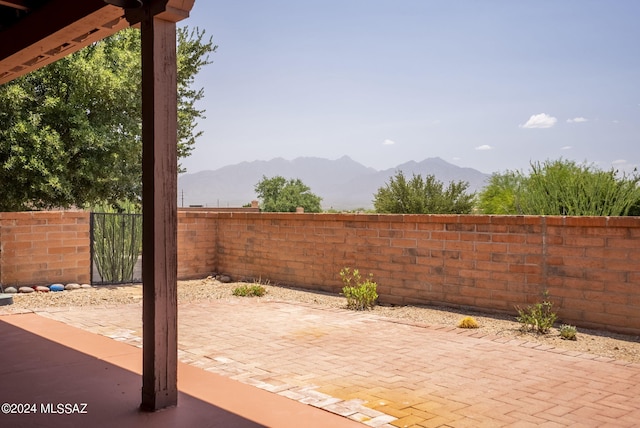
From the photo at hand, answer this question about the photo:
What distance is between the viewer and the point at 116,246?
1299cm

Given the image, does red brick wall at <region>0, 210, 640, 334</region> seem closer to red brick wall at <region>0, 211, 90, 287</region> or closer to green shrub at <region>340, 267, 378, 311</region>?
red brick wall at <region>0, 211, 90, 287</region>

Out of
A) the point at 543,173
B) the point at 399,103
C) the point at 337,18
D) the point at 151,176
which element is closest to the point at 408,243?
the point at 543,173

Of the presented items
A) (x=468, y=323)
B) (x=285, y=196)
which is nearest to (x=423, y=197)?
(x=468, y=323)

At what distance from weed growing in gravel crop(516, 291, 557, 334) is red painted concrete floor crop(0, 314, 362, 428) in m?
3.98

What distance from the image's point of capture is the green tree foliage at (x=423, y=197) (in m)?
13.9

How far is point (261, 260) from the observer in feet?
39.8

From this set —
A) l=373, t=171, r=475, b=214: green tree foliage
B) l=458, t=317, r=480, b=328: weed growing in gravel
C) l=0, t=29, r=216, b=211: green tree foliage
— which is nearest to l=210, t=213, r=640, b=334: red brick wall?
l=458, t=317, r=480, b=328: weed growing in gravel

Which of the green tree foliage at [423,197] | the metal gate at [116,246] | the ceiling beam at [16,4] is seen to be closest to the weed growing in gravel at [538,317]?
the green tree foliage at [423,197]

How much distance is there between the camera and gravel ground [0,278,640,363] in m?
6.64

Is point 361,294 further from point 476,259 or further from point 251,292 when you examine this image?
point 251,292

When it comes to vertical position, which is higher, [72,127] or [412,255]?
[72,127]

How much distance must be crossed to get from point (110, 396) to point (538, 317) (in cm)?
524

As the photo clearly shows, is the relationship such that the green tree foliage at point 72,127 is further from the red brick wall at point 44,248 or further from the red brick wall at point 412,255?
the red brick wall at point 412,255

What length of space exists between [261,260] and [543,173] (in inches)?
226
